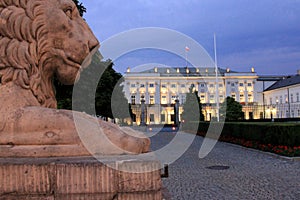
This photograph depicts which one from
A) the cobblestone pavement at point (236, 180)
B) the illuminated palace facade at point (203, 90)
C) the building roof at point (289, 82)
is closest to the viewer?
the cobblestone pavement at point (236, 180)

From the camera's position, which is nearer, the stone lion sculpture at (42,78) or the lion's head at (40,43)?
the stone lion sculpture at (42,78)

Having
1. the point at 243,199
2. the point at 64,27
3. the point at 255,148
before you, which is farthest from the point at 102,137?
the point at 255,148

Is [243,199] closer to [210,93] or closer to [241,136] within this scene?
[241,136]

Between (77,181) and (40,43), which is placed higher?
(40,43)

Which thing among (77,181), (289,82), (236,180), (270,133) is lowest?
(236,180)

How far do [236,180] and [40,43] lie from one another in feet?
20.8

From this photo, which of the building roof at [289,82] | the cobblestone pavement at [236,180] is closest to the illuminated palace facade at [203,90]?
the building roof at [289,82]

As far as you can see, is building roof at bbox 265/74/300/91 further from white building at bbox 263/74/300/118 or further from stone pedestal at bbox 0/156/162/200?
stone pedestal at bbox 0/156/162/200

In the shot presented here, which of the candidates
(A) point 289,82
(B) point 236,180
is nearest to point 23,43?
(B) point 236,180

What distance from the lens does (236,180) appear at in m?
7.96

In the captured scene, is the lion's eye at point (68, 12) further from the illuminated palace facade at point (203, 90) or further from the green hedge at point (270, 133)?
the illuminated palace facade at point (203, 90)

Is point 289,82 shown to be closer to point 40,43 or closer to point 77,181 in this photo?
point 40,43

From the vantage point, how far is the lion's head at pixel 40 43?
3221 millimetres

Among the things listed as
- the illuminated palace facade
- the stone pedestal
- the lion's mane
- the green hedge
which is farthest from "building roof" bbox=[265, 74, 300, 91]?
the stone pedestal
